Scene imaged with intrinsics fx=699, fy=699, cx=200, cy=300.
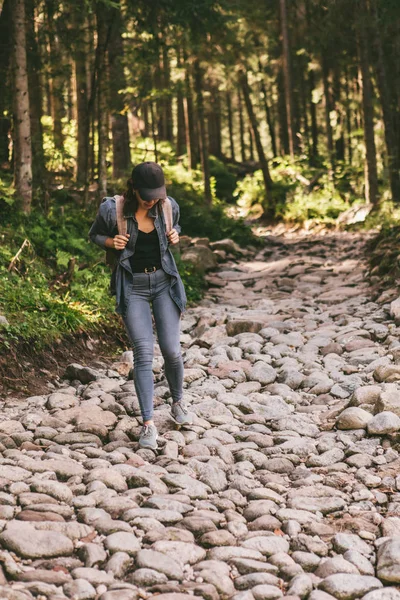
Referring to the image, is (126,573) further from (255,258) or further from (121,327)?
(255,258)

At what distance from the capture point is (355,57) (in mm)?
26359

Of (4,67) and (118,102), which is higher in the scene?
(4,67)

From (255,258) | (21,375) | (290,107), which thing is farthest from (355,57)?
(21,375)

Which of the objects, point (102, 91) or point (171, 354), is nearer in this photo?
point (171, 354)

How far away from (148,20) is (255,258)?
5734 mm

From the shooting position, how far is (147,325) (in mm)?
5438

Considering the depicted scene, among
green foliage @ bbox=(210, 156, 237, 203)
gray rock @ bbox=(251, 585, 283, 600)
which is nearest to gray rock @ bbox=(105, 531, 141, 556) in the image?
gray rock @ bbox=(251, 585, 283, 600)

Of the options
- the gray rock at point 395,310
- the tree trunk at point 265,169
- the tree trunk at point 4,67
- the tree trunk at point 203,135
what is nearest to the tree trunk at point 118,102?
the tree trunk at point 4,67

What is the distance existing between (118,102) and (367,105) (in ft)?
23.7

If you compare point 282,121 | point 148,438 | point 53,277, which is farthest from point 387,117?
point 148,438

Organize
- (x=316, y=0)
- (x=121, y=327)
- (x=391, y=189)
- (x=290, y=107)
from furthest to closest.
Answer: (x=290, y=107) < (x=316, y=0) < (x=391, y=189) < (x=121, y=327)

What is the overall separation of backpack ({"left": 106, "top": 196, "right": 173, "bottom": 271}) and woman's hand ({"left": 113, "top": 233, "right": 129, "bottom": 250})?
0.05 meters

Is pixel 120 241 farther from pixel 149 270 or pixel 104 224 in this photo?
pixel 149 270

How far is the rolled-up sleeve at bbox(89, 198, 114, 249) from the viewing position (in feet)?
17.3
